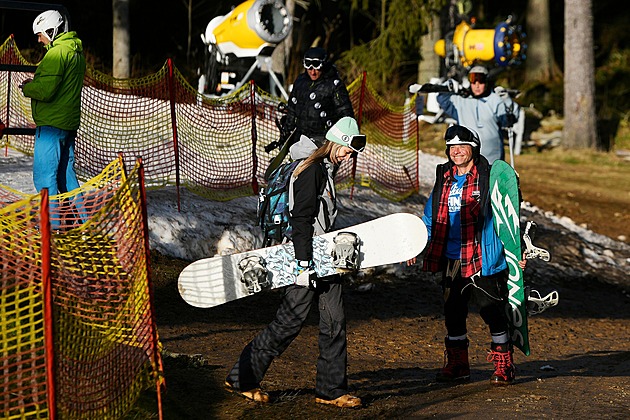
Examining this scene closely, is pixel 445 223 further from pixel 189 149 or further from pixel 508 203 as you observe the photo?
pixel 189 149

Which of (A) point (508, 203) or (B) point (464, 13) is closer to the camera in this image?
(A) point (508, 203)

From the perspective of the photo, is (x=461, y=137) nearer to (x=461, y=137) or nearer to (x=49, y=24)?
(x=461, y=137)

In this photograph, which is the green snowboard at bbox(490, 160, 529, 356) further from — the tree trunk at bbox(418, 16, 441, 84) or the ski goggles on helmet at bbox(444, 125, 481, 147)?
the tree trunk at bbox(418, 16, 441, 84)

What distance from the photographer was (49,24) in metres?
8.06

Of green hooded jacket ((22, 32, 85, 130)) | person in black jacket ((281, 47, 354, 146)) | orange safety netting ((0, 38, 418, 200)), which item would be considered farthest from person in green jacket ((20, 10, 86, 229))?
orange safety netting ((0, 38, 418, 200))

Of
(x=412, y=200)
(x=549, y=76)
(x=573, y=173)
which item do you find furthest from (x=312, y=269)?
(x=549, y=76)

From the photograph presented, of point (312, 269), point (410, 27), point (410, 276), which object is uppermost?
point (410, 27)

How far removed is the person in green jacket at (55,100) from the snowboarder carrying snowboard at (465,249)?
2778 mm

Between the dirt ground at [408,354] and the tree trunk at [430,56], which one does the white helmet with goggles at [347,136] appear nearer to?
the dirt ground at [408,354]

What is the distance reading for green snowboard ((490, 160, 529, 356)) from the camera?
7.28 m

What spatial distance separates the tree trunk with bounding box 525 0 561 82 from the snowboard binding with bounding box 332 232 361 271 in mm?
21878

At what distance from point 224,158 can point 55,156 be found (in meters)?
4.26

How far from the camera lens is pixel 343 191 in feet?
44.1

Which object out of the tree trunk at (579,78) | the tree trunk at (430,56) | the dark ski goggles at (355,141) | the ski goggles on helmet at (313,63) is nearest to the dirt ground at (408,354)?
the dark ski goggles at (355,141)
